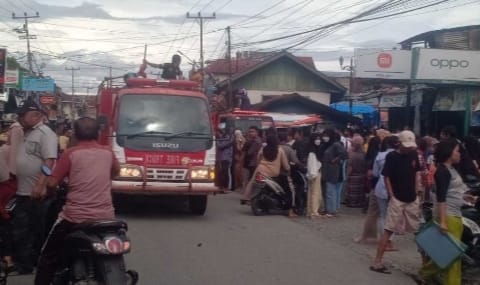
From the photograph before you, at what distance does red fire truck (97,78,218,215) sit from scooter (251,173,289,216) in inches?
43.9

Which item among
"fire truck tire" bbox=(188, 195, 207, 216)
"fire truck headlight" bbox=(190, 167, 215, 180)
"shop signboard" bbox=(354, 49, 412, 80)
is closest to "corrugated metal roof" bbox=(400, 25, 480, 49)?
"shop signboard" bbox=(354, 49, 412, 80)

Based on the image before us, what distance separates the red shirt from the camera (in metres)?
5.79

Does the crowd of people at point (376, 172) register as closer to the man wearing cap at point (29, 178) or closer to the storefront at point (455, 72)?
the storefront at point (455, 72)

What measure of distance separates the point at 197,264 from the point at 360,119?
22.7 m

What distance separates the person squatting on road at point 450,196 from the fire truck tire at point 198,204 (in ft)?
21.3

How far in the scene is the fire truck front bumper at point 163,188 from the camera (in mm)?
12398

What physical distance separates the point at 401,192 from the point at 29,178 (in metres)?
4.52

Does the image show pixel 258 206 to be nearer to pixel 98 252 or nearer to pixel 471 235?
pixel 471 235

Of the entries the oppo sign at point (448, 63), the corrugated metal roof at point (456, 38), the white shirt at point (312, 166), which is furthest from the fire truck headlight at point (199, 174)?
the corrugated metal roof at point (456, 38)

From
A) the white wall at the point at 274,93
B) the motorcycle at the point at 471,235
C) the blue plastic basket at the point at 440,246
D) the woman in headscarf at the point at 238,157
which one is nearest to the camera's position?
the blue plastic basket at the point at 440,246

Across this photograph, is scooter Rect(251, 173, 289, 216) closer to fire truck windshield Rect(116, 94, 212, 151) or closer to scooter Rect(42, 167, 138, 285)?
fire truck windshield Rect(116, 94, 212, 151)

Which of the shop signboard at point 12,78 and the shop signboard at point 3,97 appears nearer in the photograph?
the shop signboard at point 3,97

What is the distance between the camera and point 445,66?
2159 centimetres

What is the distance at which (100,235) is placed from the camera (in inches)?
217
